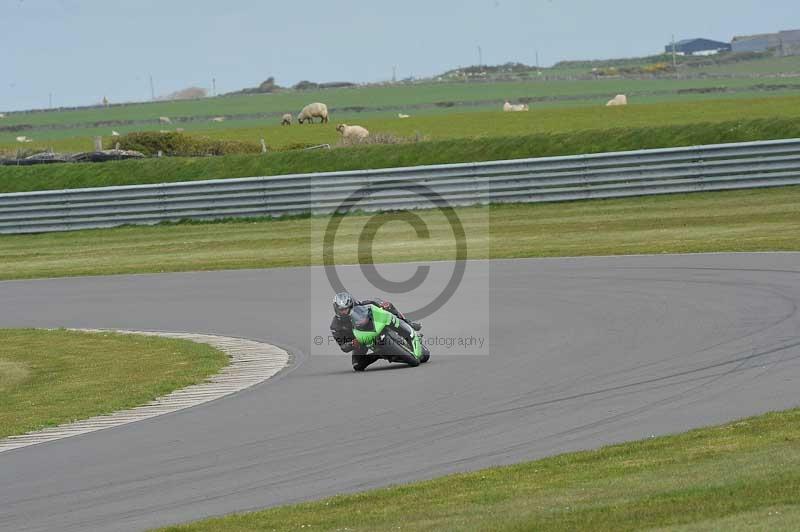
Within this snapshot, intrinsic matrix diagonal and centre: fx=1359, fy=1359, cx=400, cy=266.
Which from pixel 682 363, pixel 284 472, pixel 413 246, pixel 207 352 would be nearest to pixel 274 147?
pixel 413 246

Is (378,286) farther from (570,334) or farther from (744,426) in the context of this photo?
(744,426)

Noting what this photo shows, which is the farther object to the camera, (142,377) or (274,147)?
(274,147)

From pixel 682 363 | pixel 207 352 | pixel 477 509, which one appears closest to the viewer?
pixel 477 509

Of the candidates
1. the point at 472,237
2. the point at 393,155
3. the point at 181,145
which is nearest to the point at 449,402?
the point at 472,237

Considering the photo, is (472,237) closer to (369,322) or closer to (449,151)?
(449,151)

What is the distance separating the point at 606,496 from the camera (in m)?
7.58

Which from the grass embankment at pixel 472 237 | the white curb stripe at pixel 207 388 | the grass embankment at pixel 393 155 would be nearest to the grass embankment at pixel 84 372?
the white curb stripe at pixel 207 388

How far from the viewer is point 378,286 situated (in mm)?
20422

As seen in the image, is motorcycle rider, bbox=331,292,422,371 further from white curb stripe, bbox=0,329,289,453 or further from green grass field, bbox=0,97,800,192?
green grass field, bbox=0,97,800,192

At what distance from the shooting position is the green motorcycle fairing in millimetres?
12898

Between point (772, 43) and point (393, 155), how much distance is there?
12223 cm

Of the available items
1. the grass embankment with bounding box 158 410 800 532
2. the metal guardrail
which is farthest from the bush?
the grass embankment with bounding box 158 410 800 532

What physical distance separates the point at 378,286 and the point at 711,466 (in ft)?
41.1

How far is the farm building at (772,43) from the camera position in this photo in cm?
13125
